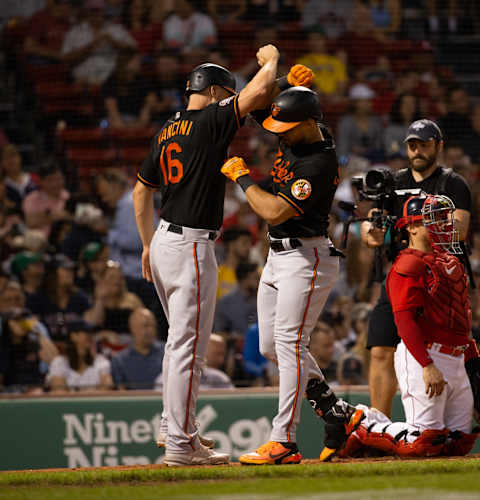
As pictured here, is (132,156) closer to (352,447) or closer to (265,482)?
(352,447)

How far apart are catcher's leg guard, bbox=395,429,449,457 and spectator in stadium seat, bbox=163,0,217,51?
25.2 feet

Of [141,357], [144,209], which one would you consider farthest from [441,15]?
[144,209]

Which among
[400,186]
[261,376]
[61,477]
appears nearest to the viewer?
[61,477]

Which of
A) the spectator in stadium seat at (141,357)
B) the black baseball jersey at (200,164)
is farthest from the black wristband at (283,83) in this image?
the spectator in stadium seat at (141,357)

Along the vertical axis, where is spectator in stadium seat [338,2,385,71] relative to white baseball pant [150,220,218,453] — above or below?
above

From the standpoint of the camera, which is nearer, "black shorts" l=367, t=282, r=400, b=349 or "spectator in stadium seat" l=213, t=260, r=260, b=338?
"black shorts" l=367, t=282, r=400, b=349

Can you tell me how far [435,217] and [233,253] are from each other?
13.5ft

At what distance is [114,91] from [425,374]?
7360mm

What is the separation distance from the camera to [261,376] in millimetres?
7328

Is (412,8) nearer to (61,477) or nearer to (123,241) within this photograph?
(123,241)

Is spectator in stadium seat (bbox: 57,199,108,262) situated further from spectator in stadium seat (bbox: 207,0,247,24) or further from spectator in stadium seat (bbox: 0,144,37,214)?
spectator in stadium seat (bbox: 207,0,247,24)

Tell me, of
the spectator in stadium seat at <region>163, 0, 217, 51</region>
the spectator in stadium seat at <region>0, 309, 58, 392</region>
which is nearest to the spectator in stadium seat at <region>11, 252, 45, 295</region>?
the spectator in stadium seat at <region>0, 309, 58, 392</region>

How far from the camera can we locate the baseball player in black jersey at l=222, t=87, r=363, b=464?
4.11m

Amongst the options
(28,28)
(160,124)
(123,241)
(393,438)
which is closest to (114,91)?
(160,124)
